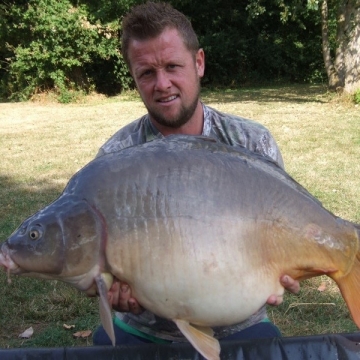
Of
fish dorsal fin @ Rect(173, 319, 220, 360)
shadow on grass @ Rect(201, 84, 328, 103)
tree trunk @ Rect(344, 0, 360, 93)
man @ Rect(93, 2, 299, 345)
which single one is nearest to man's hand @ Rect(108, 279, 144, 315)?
fish dorsal fin @ Rect(173, 319, 220, 360)

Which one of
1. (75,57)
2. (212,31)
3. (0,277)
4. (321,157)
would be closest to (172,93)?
(0,277)

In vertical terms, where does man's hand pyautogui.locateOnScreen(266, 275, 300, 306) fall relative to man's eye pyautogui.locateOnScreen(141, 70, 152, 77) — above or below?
below

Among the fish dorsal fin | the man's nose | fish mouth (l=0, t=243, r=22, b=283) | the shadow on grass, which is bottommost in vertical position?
the shadow on grass

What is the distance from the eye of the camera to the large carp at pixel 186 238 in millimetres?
1446

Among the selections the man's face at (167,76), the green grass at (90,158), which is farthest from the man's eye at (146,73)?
the green grass at (90,158)

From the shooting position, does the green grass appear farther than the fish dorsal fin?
Yes

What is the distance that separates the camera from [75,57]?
15914 mm

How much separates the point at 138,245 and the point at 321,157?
501 centimetres

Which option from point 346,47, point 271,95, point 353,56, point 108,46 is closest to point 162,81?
point 353,56

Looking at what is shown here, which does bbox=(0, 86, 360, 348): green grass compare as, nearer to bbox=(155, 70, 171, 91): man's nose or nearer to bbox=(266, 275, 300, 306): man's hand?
bbox=(266, 275, 300, 306): man's hand

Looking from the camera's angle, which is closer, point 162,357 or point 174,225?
point 174,225

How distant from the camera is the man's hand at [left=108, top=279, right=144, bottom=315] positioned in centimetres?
152

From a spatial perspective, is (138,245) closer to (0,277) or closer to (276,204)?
(276,204)

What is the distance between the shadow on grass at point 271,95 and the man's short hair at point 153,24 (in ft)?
31.6
